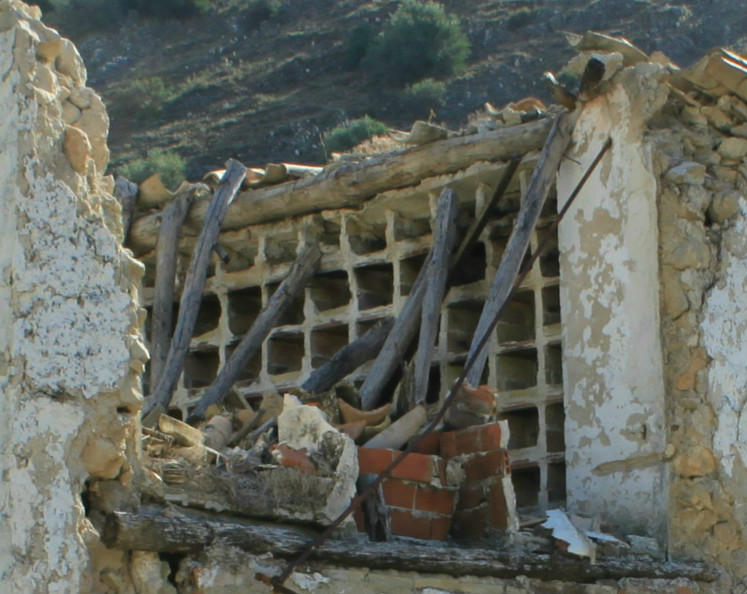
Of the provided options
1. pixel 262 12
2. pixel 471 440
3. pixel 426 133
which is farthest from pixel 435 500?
pixel 262 12

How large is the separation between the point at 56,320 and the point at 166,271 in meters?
3.73

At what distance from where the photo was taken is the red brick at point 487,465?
8.43 meters

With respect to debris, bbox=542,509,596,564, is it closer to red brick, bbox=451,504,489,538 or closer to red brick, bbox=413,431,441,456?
red brick, bbox=451,504,489,538

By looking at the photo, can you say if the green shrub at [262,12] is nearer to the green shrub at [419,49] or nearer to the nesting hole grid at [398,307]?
the green shrub at [419,49]

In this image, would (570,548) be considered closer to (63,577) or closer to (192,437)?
(192,437)

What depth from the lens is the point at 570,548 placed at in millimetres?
8289

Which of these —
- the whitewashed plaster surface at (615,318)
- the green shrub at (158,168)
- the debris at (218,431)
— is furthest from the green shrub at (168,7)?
the debris at (218,431)

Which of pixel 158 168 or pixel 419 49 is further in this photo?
pixel 419 49

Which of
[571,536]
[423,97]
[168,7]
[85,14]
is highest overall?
[168,7]

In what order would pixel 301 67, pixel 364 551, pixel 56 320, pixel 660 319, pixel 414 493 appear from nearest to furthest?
pixel 56 320 < pixel 364 551 < pixel 414 493 < pixel 660 319 < pixel 301 67

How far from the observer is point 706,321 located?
9.05 m

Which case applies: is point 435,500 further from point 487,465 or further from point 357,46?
point 357,46

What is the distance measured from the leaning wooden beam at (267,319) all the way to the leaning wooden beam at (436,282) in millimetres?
927

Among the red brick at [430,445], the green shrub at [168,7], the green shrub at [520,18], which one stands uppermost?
the green shrub at [168,7]
